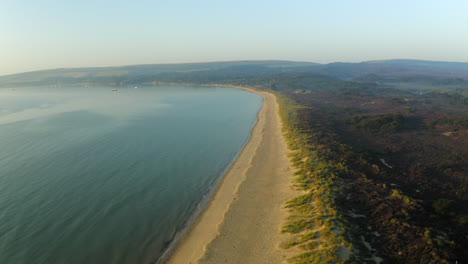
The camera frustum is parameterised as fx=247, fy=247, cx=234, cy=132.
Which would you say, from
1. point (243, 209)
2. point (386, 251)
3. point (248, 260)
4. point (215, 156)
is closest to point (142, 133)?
point (215, 156)

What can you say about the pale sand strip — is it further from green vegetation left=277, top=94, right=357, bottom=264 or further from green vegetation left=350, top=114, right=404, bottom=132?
green vegetation left=350, top=114, right=404, bottom=132

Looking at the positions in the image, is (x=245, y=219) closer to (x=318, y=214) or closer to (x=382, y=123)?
(x=318, y=214)

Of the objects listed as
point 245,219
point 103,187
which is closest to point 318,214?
point 245,219

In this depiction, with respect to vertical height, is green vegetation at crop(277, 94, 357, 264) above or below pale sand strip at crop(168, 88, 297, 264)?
above

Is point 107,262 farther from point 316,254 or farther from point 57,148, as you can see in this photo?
point 57,148

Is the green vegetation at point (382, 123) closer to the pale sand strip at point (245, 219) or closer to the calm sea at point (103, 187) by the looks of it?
the calm sea at point (103, 187)

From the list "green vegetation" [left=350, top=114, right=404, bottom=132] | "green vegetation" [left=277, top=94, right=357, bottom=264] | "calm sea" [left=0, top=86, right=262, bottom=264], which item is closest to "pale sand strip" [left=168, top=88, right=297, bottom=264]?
"green vegetation" [left=277, top=94, right=357, bottom=264]
